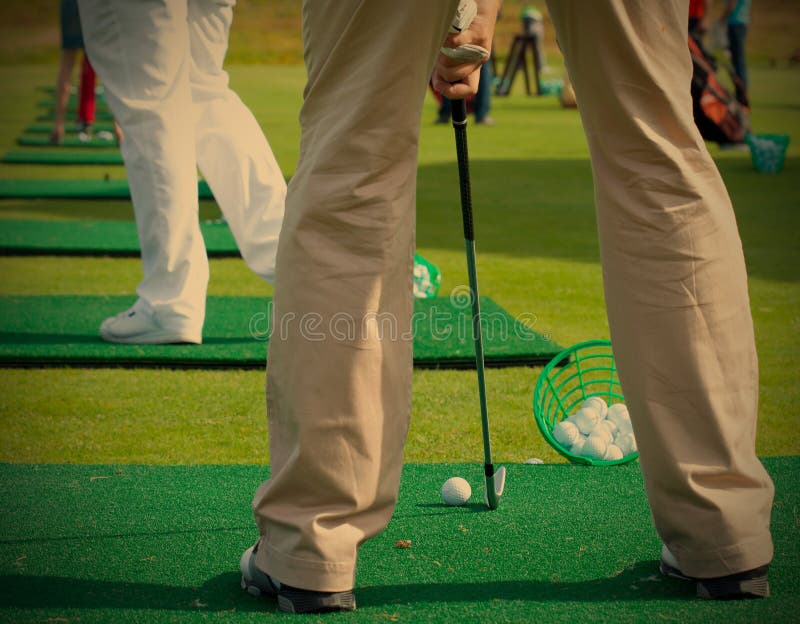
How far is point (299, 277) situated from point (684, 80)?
75 cm

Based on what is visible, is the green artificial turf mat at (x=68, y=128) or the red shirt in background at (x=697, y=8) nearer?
the red shirt in background at (x=697, y=8)

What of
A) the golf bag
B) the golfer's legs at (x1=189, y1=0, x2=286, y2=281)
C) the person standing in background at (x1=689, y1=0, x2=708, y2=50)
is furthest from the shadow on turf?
the person standing in background at (x1=689, y1=0, x2=708, y2=50)

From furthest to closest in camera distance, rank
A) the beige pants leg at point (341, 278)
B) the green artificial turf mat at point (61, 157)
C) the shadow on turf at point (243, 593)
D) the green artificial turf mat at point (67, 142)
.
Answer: the green artificial turf mat at point (67, 142) < the green artificial turf mat at point (61, 157) < the shadow on turf at point (243, 593) < the beige pants leg at point (341, 278)

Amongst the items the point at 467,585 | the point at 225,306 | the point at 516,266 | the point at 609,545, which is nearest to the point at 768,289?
the point at 516,266

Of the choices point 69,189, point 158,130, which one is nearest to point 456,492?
point 158,130

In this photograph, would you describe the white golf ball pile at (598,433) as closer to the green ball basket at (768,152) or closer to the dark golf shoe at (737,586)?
the dark golf shoe at (737,586)

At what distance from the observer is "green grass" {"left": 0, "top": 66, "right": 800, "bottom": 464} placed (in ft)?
10.2

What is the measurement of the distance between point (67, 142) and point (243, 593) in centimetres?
1161

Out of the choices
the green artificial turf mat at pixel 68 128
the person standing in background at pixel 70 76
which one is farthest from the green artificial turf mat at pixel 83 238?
the green artificial turf mat at pixel 68 128

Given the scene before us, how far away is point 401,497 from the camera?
2607mm

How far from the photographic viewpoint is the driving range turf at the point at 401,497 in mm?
2020

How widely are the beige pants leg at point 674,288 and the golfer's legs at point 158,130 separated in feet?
7.49

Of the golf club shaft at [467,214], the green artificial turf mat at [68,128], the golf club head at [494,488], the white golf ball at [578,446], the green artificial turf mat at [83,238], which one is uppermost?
the golf club shaft at [467,214]

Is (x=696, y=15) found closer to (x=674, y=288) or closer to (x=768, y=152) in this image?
(x=768, y=152)
